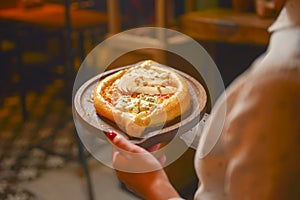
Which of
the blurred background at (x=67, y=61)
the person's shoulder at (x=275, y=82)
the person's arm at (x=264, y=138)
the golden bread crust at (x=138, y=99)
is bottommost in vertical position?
the blurred background at (x=67, y=61)

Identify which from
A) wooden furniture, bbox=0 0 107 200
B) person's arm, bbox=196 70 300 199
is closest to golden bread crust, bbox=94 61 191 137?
person's arm, bbox=196 70 300 199

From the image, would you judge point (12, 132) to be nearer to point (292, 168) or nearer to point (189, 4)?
point (189, 4)

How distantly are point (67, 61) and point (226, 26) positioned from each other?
566 mm

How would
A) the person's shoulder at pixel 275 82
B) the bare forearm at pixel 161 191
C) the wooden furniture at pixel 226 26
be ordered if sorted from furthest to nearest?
1. the wooden furniture at pixel 226 26
2. the bare forearm at pixel 161 191
3. the person's shoulder at pixel 275 82

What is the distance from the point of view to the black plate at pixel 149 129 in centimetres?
71

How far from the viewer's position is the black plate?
2.34 feet

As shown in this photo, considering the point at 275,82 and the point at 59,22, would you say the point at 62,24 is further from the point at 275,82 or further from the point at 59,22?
the point at 275,82

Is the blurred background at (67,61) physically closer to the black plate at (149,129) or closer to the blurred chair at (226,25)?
the blurred chair at (226,25)

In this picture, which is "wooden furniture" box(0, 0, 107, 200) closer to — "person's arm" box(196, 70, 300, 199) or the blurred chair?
the blurred chair

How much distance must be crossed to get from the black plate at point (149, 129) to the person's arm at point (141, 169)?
0.9 inches

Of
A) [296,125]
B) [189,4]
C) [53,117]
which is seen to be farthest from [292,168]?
[53,117]

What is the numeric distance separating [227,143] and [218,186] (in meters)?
0.09

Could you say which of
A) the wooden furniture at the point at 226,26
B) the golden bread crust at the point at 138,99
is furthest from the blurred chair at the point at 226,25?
the golden bread crust at the point at 138,99

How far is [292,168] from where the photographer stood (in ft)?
1.58
